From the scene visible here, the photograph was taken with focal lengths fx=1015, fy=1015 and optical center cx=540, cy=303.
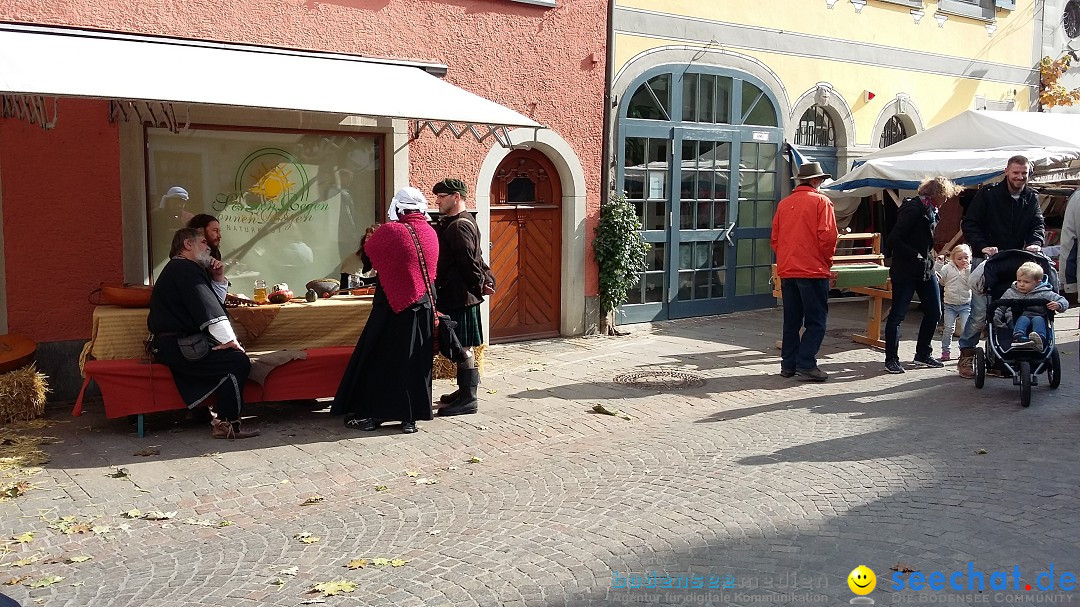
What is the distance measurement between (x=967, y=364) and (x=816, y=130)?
6131mm

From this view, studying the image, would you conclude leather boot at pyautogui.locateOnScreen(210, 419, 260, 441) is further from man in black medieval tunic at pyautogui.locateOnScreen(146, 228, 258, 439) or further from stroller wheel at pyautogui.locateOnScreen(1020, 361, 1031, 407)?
stroller wheel at pyautogui.locateOnScreen(1020, 361, 1031, 407)

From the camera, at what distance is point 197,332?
6.82 m

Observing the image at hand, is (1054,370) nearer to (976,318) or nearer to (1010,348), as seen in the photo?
(1010,348)

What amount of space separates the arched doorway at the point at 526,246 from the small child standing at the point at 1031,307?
486 cm

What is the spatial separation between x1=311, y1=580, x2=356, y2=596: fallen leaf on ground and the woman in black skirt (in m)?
2.82

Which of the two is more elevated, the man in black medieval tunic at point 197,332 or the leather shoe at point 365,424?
the man in black medieval tunic at point 197,332

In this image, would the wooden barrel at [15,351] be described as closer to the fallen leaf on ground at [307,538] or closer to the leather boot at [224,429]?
the leather boot at [224,429]

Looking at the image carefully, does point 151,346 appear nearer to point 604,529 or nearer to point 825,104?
point 604,529

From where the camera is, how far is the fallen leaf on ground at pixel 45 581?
4395 millimetres

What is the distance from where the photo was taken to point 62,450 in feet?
21.7

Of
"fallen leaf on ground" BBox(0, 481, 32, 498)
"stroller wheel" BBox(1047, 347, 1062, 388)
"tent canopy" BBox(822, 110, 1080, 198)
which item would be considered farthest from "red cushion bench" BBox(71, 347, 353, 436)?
"tent canopy" BBox(822, 110, 1080, 198)

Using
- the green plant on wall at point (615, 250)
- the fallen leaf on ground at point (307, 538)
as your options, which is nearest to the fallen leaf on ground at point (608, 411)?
the fallen leaf on ground at point (307, 538)

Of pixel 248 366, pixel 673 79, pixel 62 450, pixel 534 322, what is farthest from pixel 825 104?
pixel 62 450

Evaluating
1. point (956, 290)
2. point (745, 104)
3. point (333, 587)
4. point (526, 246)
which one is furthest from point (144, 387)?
point (745, 104)
